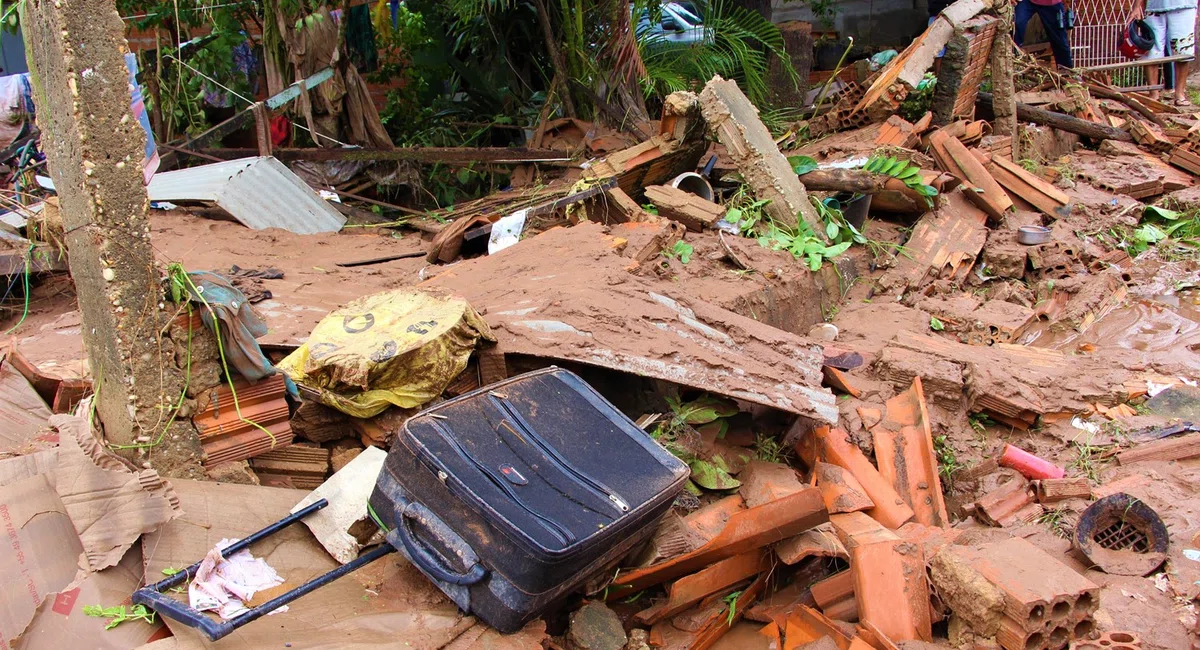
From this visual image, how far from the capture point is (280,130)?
8.79m

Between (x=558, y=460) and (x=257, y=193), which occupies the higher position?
(x=257, y=193)

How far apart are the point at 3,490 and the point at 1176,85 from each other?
44.9ft

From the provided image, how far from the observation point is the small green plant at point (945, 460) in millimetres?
4551

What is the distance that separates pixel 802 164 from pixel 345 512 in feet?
16.2

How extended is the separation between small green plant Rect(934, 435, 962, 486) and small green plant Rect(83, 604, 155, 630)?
11.8 feet

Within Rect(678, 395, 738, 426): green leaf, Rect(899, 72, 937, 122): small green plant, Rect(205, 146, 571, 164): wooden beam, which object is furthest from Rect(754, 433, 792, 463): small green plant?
Rect(899, 72, 937, 122): small green plant

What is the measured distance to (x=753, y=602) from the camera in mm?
3723

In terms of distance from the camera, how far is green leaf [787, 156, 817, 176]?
699cm

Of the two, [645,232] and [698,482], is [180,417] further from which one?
[645,232]

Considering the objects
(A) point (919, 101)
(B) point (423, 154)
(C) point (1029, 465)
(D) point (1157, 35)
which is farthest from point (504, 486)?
(D) point (1157, 35)

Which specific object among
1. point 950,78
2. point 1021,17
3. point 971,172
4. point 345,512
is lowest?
point 971,172

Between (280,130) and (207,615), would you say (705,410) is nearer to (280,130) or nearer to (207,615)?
(207,615)

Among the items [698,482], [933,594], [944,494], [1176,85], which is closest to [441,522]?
[698,482]

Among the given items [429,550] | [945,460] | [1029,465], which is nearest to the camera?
[429,550]
